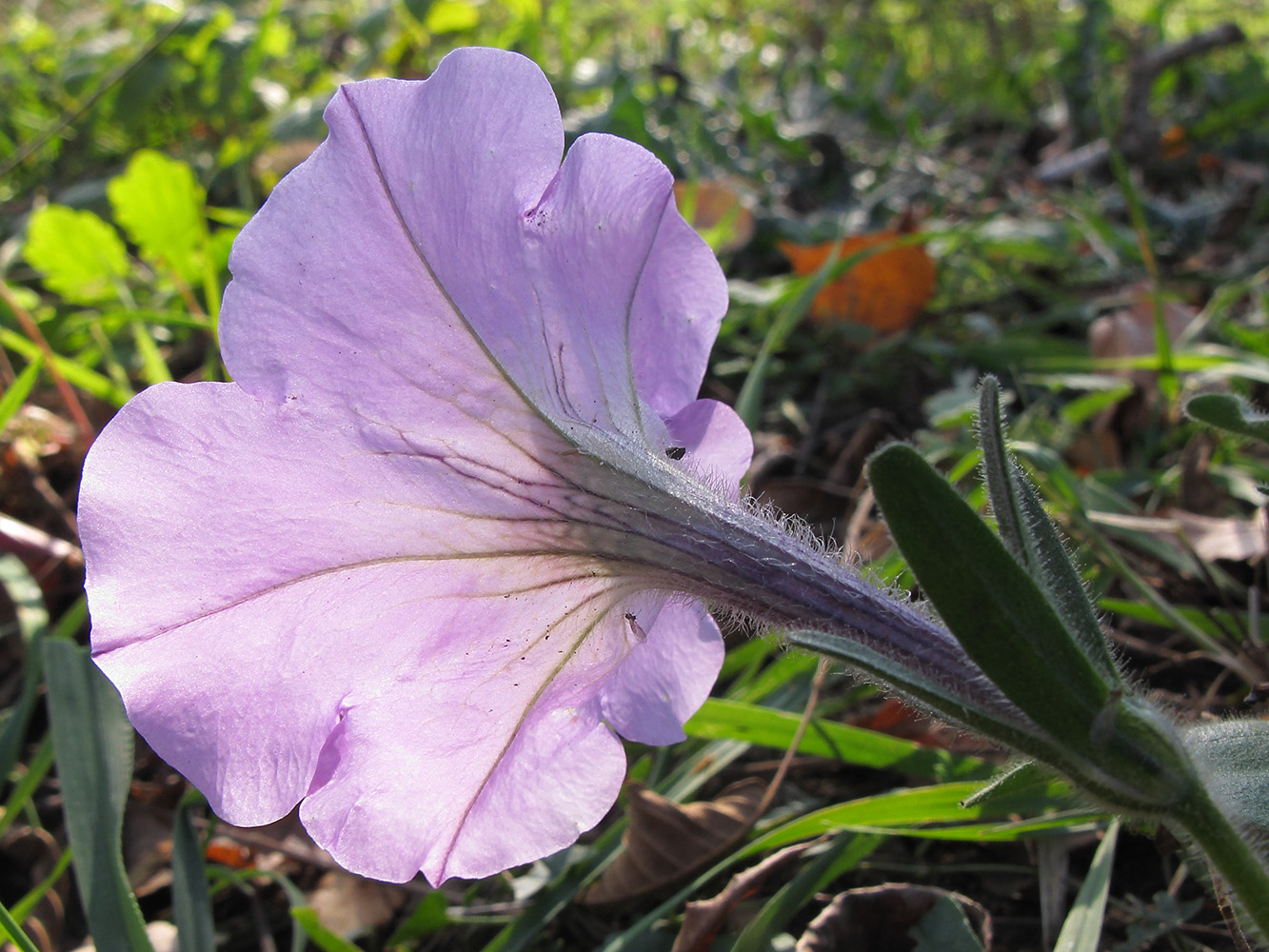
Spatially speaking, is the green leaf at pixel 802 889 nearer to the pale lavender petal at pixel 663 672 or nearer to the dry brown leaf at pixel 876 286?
the pale lavender petal at pixel 663 672

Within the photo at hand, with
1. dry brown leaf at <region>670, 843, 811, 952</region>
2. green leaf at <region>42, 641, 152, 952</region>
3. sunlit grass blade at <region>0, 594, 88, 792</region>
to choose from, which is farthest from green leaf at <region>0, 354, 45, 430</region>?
dry brown leaf at <region>670, 843, 811, 952</region>

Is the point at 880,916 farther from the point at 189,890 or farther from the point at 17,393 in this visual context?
the point at 17,393

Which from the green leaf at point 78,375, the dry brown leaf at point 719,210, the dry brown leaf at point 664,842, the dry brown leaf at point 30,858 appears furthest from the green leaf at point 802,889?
the dry brown leaf at point 719,210

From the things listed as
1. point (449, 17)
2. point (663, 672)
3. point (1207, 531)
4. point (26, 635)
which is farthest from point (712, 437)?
point (449, 17)

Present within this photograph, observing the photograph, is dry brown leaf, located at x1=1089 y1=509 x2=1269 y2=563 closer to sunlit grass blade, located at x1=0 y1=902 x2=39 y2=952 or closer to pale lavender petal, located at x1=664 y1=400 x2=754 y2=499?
pale lavender petal, located at x1=664 y1=400 x2=754 y2=499

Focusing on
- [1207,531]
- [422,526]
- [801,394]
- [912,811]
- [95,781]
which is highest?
[422,526]

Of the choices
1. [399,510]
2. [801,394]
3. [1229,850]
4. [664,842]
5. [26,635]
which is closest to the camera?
[1229,850]
